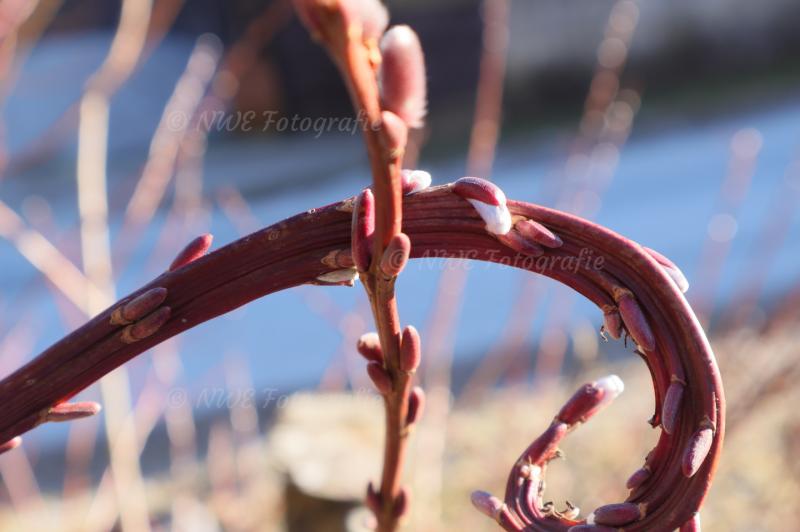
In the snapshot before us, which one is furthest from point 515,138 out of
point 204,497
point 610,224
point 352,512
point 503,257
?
point 503,257

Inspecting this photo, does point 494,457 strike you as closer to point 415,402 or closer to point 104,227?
point 104,227

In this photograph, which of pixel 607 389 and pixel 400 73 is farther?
pixel 607 389

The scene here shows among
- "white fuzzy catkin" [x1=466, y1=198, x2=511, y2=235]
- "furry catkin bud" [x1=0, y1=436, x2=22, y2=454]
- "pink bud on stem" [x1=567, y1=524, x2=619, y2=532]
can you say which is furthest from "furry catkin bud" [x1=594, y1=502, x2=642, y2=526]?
"furry catkin bud" [x1=0, y1=436, x2=22, y2=454]

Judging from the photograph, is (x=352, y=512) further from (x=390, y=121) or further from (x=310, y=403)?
(x=390, y=121)

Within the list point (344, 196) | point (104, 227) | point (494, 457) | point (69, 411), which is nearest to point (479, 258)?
point (69, 411)

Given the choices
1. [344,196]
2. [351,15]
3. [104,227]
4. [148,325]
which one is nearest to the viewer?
[351,15]

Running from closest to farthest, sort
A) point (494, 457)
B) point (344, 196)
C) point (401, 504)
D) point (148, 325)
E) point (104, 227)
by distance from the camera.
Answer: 1. point (148, 325)
2. point (401, 504)
3. point (104, 227)
4. point (494, 457)
5. point (344, 196)
